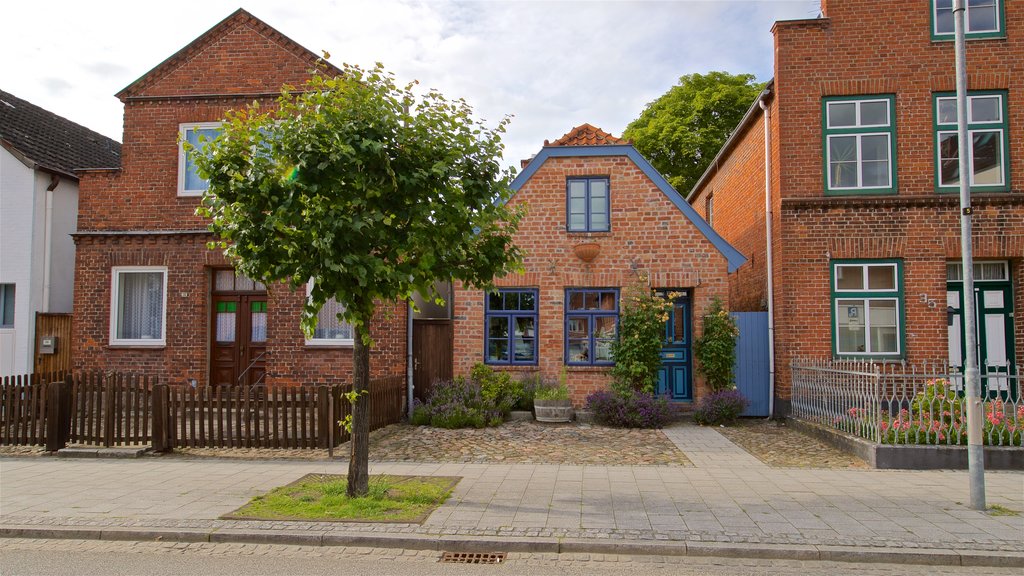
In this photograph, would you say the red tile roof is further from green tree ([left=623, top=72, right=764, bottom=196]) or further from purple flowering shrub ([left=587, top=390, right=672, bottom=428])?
green tree ([left=623, top=72, right=764, bottom=196])

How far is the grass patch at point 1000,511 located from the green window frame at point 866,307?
6.18 metres

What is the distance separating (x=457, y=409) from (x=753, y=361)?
20.1ft

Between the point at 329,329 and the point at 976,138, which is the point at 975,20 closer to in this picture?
the point at 976,138

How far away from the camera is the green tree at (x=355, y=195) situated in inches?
265

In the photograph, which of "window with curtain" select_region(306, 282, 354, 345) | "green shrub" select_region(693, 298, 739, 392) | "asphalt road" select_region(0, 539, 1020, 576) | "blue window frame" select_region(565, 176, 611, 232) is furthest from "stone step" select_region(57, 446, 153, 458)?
"green shrub" select_region(693, 298, 739, 392)

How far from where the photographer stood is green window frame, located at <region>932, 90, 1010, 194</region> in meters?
13.3

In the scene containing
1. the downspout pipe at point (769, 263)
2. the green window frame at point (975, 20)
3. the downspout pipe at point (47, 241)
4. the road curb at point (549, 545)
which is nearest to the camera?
the road curb at point (549, 545)

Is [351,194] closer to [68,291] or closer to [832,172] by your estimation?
[832,172]

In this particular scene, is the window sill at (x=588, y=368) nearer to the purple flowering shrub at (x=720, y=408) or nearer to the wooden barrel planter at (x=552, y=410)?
the wooden barrel planter at (x=552, y=410)

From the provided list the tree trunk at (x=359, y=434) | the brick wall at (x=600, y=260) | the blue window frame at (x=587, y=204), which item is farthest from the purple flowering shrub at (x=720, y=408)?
the tree trunk at (x=359, y=434)

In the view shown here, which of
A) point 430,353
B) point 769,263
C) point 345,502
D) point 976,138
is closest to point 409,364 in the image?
point 430,353

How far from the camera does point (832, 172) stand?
13672 millimetres

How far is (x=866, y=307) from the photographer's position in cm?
1341

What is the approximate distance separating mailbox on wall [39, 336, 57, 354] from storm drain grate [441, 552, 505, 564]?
13.4m
